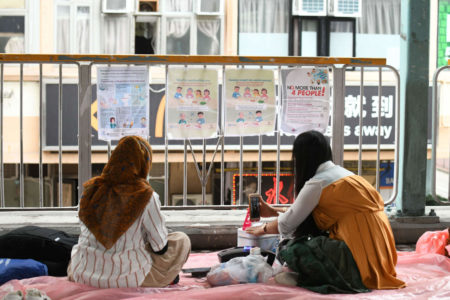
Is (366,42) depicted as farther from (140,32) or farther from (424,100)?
(424,100)

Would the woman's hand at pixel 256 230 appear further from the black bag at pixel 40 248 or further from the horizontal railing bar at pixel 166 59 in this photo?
the horizontal railing bar at pixel 166 59

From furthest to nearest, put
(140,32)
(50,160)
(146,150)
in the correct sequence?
(140,32), (50,160), (146,150)

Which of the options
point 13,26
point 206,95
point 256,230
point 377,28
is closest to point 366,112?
point 377,28

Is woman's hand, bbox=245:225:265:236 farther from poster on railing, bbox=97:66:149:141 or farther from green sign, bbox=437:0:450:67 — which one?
green sign, bbox=437:0:450:67

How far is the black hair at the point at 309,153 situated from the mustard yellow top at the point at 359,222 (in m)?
0.17

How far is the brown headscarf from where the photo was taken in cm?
375

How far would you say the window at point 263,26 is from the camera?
970 cm

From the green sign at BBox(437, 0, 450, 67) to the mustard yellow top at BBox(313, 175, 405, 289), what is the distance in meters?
6.76

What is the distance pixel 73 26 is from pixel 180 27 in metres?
1.48

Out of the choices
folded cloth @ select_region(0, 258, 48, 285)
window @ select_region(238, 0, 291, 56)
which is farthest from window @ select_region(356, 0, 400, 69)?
folded cloth @ select_region(0, 258, 48, 285)

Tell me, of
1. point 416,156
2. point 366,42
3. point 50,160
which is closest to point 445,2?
point 366,42

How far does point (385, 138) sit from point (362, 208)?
20.0 feet

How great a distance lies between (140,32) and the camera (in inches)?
376

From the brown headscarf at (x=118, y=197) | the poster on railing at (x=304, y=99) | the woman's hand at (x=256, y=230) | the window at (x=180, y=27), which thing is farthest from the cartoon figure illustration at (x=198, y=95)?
the window at (x=180, y=27)
